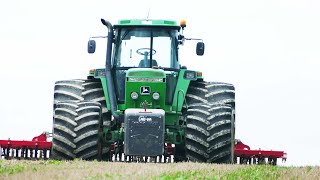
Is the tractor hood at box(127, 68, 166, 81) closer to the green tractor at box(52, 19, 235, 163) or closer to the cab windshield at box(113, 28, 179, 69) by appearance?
the green tractor at box(52, 19, 235, 163)

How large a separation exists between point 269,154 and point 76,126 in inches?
287

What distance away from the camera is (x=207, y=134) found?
20172 mm

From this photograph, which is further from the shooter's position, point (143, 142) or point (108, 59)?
point (108, 59)

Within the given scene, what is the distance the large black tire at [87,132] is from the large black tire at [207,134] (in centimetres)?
210

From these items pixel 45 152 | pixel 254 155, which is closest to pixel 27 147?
pixel 45 152

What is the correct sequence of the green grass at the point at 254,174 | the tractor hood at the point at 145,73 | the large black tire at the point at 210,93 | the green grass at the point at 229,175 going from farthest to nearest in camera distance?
the large black tire at the point at 210,93 → the tractor hood at the point at 145,73 → the green grass at the point at 254,174 → the green grass at the point at 229,175

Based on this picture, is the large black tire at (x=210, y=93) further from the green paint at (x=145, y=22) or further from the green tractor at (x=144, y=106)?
the green paint at (x=145, y=22)

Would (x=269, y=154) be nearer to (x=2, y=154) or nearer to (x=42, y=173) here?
(x=2, y=154)

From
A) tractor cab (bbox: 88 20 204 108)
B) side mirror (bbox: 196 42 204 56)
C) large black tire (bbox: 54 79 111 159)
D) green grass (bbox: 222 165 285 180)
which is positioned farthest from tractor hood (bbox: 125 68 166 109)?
green grass (bbox: 222 165 285 180)

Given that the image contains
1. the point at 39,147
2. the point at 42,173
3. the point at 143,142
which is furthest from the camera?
the point at 39,147

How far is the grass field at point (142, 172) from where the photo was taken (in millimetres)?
14720

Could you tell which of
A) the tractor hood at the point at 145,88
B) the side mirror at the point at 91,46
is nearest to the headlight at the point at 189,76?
the tractor hood at the point at 145,88

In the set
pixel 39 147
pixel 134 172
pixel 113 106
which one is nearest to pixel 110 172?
pixel 134 172

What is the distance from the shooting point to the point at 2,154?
24.9 meters
